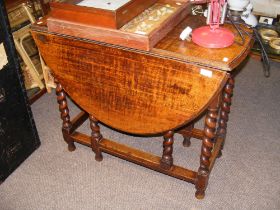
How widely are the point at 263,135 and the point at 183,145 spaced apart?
0.59 m

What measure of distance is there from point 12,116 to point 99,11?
89 cm

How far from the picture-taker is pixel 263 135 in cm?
250

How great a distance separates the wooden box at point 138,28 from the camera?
63.2 inches

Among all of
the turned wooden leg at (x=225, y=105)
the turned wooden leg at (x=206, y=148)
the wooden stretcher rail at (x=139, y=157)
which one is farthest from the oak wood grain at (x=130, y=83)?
the turned wooden leg at (x=225, y=105)

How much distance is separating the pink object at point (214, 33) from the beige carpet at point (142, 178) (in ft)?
3.08

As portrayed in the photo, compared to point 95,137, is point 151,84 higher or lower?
higher

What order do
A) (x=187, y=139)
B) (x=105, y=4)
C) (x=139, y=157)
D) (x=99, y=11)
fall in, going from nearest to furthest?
(x=99, y=11) → (x=105, y=4) → (x=139, y=157) → (x=187, y=139)

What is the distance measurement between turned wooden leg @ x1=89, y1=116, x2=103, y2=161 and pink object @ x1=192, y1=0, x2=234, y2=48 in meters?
0.83

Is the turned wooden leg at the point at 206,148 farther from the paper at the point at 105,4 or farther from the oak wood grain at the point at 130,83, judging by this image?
the paper at the point at 105,4

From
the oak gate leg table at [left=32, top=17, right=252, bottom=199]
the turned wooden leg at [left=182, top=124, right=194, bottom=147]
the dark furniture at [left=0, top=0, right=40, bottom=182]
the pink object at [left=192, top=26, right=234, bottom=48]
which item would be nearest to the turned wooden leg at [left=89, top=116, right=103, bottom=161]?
the oak gate leg table at [left=32, top=17, right=252, bottom=199]

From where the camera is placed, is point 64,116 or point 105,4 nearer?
point 105,4

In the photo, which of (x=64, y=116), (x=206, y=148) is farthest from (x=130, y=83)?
(x=64, y=116)

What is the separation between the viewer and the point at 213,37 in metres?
1.63

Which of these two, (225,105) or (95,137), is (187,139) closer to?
(225,105)
